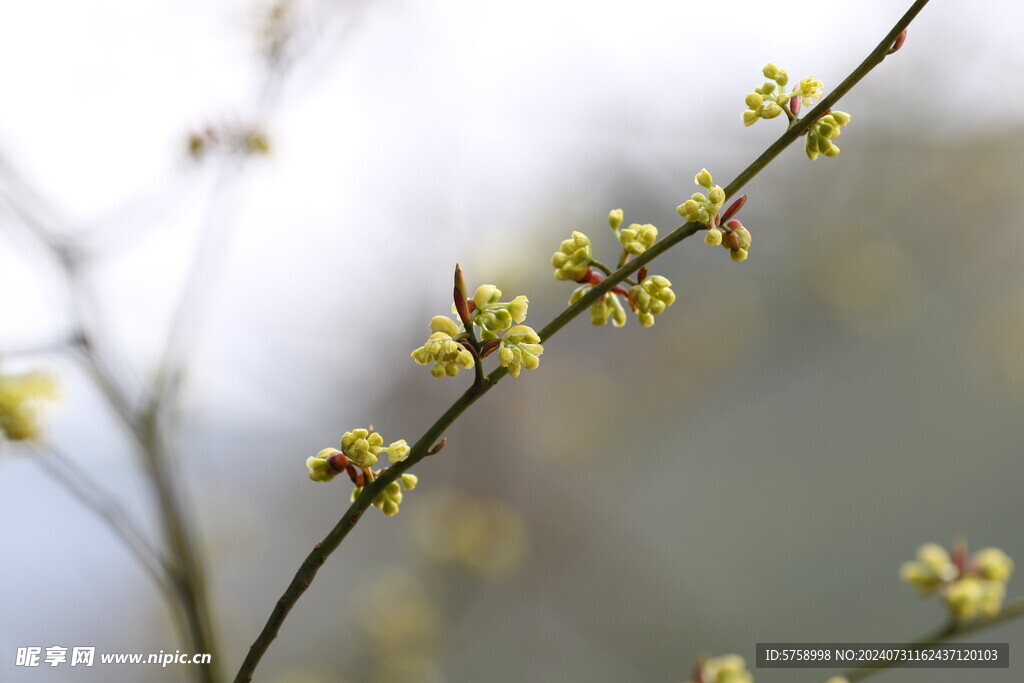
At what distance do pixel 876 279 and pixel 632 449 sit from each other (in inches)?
40.9

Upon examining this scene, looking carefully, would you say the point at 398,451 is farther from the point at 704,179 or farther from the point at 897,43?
the point at 897,43

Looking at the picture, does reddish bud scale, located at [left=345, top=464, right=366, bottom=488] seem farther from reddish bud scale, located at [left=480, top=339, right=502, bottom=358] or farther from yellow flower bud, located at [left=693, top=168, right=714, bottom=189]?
yellow flower bud, located at [left=693, top=168, right=714, bottom=189]

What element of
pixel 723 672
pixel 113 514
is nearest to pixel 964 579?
pixel 723 672

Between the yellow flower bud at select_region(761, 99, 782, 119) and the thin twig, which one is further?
the thin twig

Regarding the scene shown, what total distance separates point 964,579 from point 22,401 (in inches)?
36.0

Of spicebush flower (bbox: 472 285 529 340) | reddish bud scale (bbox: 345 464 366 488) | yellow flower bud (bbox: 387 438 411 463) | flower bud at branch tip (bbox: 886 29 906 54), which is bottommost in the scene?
reddish bud scale (bbox: 345 464 366 488)

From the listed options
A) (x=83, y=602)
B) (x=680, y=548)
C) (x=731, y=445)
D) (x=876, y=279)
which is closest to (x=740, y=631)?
(x=680, y=548)

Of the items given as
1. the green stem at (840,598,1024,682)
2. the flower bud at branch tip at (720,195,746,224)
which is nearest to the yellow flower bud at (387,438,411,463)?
the flower bud at branch tip at (720,195,746,224)

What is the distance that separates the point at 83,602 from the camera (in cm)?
209

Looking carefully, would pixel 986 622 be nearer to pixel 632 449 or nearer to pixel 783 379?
pixel 632 449

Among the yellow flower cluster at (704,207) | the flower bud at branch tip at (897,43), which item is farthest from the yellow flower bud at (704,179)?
the flower bud at branch tip at (897,43)

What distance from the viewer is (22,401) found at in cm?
78

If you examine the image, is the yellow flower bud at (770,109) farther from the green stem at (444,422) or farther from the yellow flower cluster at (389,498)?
the yellow flower cluster at (389,498)

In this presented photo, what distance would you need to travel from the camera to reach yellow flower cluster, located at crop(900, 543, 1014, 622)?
0.66 metres
